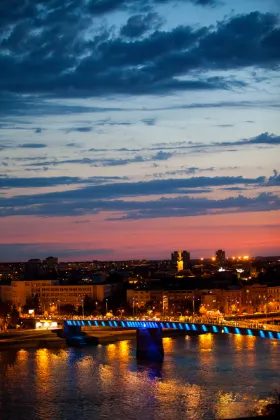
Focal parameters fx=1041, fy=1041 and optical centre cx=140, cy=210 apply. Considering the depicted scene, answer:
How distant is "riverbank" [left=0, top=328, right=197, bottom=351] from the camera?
47.9m

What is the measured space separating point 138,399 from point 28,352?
16567 mm

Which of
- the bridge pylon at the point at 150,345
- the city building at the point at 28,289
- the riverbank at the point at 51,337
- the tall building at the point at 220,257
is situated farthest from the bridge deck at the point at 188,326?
the tall building at the point at 220,257

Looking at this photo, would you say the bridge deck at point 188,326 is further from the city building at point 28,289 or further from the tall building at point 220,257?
the tall building at point 220,257

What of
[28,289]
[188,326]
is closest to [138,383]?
[188,326]

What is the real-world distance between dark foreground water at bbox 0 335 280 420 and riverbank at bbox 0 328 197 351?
155 inches

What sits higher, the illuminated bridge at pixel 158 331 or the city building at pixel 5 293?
the city building at pixel 5 293

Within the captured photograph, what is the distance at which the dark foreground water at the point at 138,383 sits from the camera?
89.1 feet

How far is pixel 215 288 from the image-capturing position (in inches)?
2886

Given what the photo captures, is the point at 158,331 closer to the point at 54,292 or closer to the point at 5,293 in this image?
the point at 54,292

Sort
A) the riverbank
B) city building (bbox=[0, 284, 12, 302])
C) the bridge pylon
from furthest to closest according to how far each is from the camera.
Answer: city building (bbox=[0, 284, 12, 302]) < the riverbank < the bridge pylon

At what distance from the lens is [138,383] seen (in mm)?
32156

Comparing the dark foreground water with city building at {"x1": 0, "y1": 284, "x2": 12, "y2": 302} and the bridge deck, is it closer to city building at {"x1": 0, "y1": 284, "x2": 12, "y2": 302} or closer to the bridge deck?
the bridge deck

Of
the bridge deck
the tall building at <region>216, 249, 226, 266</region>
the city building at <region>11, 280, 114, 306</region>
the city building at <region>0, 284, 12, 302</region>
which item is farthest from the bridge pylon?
the tall building at <region>216, 249, 226, 266</region>

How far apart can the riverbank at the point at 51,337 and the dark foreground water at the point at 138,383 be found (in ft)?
12.9
